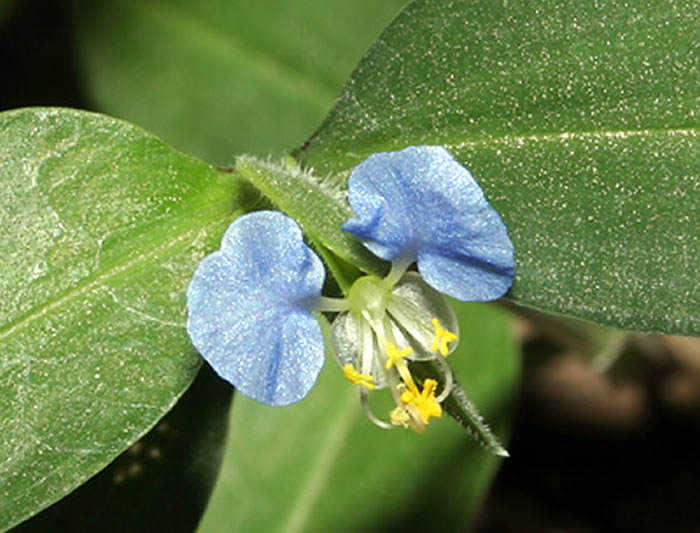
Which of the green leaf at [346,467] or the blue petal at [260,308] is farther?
the green leaf at [346,467]

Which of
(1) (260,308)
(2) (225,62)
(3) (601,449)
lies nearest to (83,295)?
(1) (260,308)

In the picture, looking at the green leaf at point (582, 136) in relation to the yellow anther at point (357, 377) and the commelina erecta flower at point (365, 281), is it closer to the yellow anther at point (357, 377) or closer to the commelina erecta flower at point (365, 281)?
the commelina erecta flower at point (365, 281)

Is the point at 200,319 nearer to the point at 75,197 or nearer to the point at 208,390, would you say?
the point at 75,197

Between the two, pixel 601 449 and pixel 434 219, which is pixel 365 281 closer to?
pixel 434 219

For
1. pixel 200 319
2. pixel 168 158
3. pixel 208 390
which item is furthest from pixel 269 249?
pixel 208 390

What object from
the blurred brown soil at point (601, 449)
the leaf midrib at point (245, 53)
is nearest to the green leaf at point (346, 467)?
the blurred brown soil at point (601, 449)

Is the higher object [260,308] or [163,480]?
[260,308]
